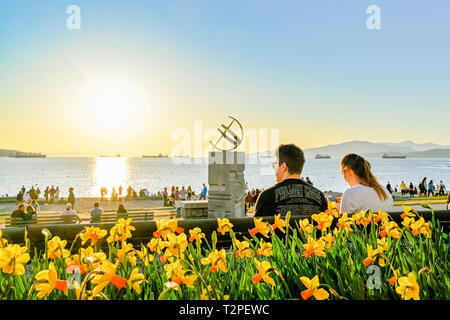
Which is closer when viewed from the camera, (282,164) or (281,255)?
(281,255)

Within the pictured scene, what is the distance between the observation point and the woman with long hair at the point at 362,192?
13.6 ft

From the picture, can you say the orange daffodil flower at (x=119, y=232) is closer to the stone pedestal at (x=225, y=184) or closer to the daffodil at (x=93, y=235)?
the daffodil at (x=93, y=235)

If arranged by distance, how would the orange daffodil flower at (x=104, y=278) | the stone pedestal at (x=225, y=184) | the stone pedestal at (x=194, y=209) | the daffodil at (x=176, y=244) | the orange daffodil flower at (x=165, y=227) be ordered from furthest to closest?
the stone pedestal at (x=225, y=184) < the stone pedestal at (x=194, y=209) < the orange daffodil flower at (x=165, y=227) < the daffodil at (x=176, y=244) < the orange daffodil flower at (x=104, y=278)

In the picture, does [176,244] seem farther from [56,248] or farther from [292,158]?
[292,158]

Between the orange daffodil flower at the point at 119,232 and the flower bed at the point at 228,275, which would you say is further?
the orange daffodil flower at the point at 119,232

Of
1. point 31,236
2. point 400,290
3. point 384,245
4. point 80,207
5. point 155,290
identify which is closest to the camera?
point 400,290

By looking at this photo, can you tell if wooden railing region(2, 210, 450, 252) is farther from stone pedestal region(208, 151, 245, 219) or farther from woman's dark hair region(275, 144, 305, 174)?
stone pedestal region(208, 151, 245, 219)

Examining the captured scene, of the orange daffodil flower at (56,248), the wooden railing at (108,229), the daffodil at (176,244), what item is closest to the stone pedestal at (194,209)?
the wooden railing at (108,229)

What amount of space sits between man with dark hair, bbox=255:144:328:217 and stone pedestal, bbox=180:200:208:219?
8036mm

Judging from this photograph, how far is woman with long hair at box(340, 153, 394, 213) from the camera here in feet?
13.6
